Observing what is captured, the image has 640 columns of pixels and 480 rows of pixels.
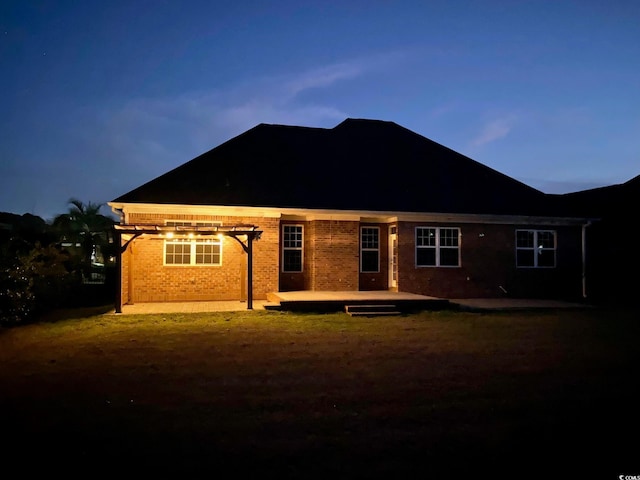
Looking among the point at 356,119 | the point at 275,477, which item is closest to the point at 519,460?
the point at 275,477

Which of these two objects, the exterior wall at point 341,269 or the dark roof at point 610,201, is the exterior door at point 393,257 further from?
the dark roof at point 610,201

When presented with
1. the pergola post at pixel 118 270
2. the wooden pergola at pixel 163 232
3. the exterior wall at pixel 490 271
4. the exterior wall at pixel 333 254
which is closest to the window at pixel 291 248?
the exterior wall at pixel 333 254

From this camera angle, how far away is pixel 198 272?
16.0 m

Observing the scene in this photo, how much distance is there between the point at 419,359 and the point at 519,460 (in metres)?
4.03

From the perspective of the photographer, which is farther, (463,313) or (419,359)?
(463,313)

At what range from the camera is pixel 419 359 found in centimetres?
817

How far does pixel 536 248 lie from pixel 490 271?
2.15 metres

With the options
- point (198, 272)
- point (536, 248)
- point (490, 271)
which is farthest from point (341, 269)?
point (536, 248)

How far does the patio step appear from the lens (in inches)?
534

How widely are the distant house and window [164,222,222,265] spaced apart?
0.03 m

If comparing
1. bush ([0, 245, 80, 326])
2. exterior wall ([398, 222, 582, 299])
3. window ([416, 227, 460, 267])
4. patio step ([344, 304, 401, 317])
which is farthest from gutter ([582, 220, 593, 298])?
bush ([0, 245, 80, 326])

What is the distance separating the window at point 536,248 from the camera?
18.2 m

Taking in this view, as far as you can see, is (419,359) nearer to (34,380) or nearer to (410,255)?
(34,380)

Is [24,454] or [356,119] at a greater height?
[356,119]
